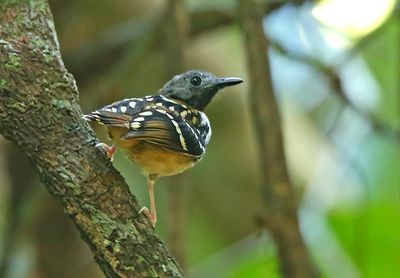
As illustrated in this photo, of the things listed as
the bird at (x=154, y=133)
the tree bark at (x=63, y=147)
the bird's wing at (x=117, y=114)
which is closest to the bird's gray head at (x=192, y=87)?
the bird at (x=154, y=133)

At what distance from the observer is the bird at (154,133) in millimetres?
2490

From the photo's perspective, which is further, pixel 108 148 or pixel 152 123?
pixel 152 123

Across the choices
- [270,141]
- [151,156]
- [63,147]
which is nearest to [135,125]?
[151,156]

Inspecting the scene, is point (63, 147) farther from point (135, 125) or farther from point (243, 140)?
point (243, 140)

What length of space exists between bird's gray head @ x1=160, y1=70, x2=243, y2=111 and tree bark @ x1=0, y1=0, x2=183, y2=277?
1.05 meters

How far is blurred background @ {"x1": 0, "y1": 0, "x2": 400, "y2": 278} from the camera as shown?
13.9 feet

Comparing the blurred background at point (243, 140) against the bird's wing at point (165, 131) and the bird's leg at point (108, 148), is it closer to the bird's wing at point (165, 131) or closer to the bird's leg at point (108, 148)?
the bird's wing at point (165, 131)

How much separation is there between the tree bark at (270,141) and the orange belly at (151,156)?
3.02 ft

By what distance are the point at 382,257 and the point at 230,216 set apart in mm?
1120

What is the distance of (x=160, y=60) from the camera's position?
535cm

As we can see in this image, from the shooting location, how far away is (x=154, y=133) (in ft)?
8.31

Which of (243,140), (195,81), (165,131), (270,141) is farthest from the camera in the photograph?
(243,140)

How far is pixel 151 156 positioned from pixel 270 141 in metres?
1.06

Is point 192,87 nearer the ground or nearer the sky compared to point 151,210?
nearer the sky
